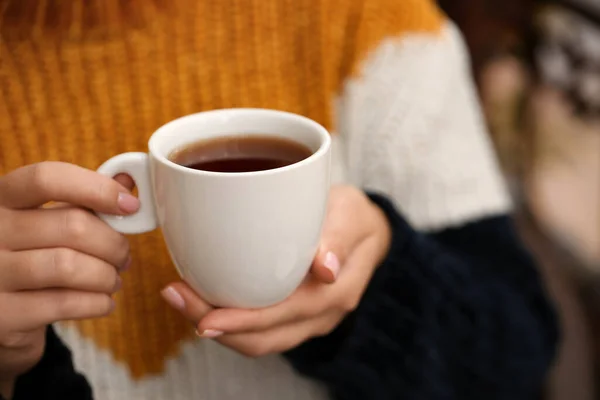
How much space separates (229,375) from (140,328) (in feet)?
0.31

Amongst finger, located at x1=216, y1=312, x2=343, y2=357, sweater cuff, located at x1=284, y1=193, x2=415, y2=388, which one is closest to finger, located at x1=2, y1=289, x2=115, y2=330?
finger, located at x1=216, y1=312, x2=343, y2=357

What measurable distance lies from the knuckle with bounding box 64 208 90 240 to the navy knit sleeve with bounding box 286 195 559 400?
0.25m

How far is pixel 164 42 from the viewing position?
20.0 inches

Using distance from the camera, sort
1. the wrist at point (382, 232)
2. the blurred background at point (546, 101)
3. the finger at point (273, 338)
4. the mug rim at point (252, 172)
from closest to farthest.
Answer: the mug rim at point (252, 172) → the finger at point (273, 338) → the wrist at point (382, 232) → the blurred background at point (546, 101)

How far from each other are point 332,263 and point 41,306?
19cm

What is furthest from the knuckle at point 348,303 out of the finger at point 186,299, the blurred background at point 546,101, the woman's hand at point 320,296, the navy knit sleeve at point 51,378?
the blurred background at point 546,101

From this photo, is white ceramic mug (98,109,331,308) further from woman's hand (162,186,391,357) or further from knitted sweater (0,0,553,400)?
knitted sweater (0,0,553,400)

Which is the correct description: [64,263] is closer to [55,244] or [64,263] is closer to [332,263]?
[55,244]

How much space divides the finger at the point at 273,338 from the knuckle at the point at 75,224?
0.12 metres

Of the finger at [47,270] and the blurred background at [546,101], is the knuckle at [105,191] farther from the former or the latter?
the blurred background at [546,101]

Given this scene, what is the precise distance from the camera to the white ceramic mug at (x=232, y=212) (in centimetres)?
34

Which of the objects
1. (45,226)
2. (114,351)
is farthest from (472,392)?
(45,226)

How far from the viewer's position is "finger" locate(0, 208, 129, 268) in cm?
37

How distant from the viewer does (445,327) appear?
0.60m
